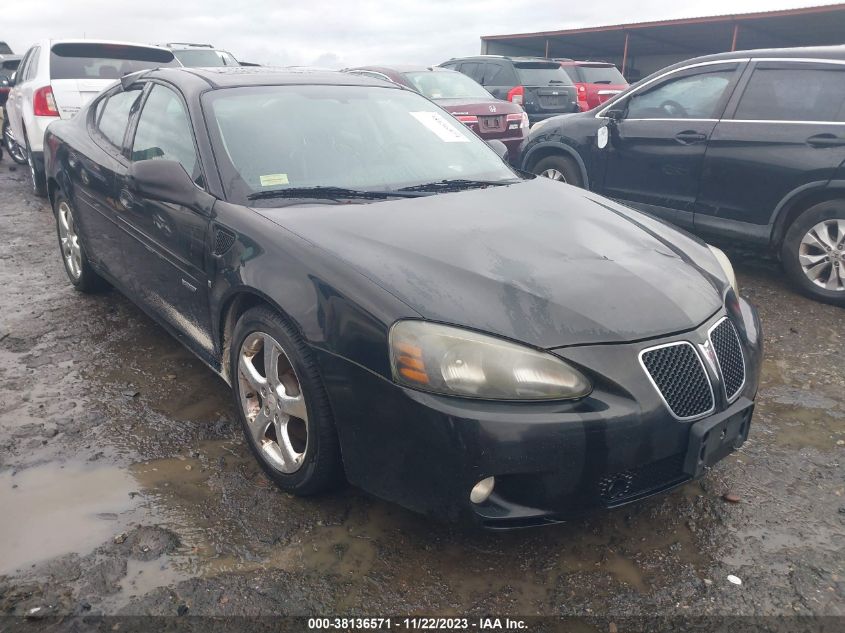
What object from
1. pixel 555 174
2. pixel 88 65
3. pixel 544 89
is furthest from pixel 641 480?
pixel 544 89

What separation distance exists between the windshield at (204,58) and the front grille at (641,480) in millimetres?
11742

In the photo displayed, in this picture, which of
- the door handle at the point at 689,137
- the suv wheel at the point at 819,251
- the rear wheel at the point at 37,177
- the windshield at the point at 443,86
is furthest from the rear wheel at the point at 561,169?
the rear wheel at the point at 37,177

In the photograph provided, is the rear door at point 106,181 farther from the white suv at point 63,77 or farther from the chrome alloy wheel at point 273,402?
the white suv at point 63,77

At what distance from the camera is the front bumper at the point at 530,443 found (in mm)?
1994

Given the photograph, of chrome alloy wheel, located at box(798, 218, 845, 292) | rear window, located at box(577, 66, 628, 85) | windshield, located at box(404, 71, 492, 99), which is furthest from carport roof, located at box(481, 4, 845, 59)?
chrome alloy wheel, located at box(798, 218, 845, 292)

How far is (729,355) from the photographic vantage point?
7.70 ft

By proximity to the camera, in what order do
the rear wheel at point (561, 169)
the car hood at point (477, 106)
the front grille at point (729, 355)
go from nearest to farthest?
the front grille at point (729, 355)
the rear wheel at point (561, 169)
the car hood at point (477, 106)

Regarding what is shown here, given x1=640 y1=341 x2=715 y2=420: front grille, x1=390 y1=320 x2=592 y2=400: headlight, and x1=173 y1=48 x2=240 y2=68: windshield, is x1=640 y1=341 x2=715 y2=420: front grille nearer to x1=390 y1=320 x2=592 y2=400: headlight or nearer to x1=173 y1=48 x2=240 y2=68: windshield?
x1=390 y1=320 x2=592 y2=400: headlight

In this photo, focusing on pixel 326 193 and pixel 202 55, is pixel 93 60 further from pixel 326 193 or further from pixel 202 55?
pixel 326 193

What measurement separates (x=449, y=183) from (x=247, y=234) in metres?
1.02

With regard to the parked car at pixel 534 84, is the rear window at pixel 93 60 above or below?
above

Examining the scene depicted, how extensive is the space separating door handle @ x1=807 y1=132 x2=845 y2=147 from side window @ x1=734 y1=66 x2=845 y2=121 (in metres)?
0.13

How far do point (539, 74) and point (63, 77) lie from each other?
24.4 feet

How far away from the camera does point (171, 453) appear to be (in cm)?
292
